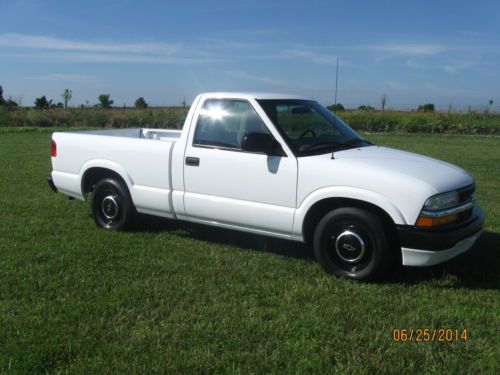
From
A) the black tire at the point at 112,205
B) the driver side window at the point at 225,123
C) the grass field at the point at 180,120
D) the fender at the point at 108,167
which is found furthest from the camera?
the grass field at the point at 180,120

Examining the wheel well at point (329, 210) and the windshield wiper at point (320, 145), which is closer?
the wheel well at point (329, 210)

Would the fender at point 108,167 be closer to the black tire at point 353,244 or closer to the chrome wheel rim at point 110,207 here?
the chrome wheel rim at point 110,207

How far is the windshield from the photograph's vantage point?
5242 mm

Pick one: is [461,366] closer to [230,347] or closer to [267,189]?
[230,347]

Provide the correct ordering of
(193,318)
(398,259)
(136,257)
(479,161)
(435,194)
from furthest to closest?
(479,161) → (136,257) → (398,259) → (435,194) → (193,318)

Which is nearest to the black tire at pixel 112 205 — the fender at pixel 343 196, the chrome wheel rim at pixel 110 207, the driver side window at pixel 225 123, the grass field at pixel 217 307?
the chrome wheel rim at pixel 110 207

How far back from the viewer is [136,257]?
551 centimetres

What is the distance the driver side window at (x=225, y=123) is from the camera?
5441 millimetres

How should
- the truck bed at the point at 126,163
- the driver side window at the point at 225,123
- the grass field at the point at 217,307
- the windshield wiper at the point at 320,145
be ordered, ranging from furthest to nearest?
the truck bed at the point at 126,163
the driver side window at the point at 225,123
the windshield wiper at the point at 320,145
the grass field at the point at 217,307

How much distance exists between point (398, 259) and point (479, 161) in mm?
10431

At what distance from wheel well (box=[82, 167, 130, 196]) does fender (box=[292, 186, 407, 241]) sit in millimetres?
2623

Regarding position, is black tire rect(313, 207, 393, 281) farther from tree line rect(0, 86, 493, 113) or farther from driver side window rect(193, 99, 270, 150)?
tree line rect(0, 86, 493, 113)

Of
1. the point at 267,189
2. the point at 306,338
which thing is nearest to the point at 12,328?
the point at 306,338

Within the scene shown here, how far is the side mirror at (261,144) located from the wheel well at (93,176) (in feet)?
7.21
